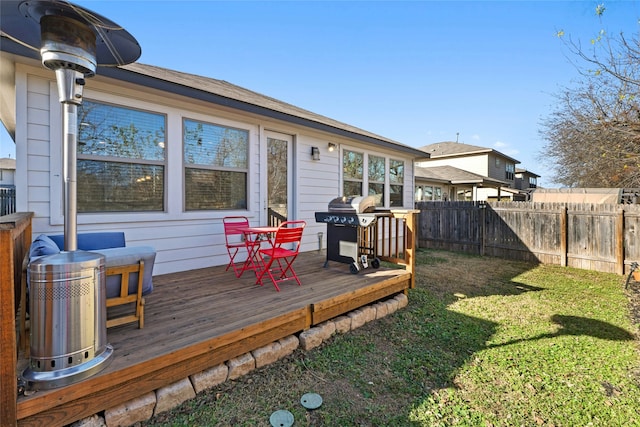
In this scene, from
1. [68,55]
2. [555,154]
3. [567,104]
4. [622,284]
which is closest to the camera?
[68,55]

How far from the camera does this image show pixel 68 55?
189 centimetres

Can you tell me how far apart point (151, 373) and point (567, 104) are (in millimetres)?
10039

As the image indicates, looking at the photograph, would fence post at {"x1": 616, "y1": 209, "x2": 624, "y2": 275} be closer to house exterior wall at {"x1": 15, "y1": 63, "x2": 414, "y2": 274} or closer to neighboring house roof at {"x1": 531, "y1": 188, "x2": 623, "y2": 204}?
neighboring house roof at {"x1": 531, "y1": 188, "x2": 623, "y2": 204}

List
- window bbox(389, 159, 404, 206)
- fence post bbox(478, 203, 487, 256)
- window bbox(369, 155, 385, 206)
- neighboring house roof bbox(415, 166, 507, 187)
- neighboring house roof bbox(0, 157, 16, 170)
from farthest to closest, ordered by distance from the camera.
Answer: neighboring house roof bbox(0, 157, 16, 170) < neighboring house roof bbox(415, 166, 507, 187) < fence post bbox(478, 203, 487, 256) < window bbox(389, 159, 404, 206) < window bbox(369, 155, 385, 206)

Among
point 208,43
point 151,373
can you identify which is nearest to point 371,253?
point 151,373

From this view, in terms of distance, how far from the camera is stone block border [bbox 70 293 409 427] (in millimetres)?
1885

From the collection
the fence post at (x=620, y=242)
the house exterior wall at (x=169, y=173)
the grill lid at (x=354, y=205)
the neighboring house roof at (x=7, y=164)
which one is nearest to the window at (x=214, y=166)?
the house exterior wall at (x=169, y=173)

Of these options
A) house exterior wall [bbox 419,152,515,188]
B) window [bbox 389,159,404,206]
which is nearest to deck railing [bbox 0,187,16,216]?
window [bbox 389,159,404,206]

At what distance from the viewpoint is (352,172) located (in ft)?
23.8

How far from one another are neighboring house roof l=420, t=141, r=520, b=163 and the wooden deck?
20.2m

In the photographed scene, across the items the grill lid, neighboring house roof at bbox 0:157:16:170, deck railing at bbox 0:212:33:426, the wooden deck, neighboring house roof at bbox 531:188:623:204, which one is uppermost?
neighboring house roof at bbox 0:157:16:170

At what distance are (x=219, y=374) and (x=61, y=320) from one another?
1162mm

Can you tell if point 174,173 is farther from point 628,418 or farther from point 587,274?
point 587,274

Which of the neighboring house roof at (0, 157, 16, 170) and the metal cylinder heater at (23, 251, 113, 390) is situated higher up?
the neighboring house roof at (0, 157, 16, 170)
